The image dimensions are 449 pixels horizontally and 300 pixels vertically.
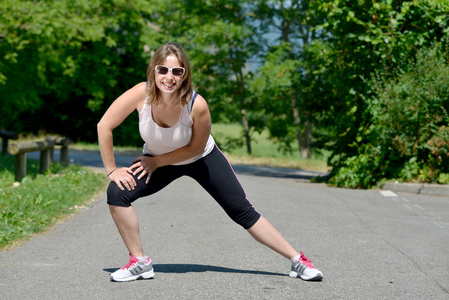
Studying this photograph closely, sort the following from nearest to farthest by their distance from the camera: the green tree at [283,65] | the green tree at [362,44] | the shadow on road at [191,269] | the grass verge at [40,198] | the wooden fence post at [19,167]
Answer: the shadow on road at [191,269], the grass verge at [40,198], the wooden fence post at [19,167], the green tree at [362,44], the green tree at [283,65]

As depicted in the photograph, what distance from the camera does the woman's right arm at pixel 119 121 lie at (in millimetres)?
4125

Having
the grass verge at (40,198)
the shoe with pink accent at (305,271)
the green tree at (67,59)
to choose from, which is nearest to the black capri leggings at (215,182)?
the shoe with pink accent at (305,271)

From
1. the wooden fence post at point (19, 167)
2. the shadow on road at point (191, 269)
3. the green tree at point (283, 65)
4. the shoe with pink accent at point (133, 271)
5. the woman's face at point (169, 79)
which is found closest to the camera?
the woman's face at point (169, 79)

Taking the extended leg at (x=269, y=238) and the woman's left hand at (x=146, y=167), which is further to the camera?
the extended leg at (x=269, y=238)

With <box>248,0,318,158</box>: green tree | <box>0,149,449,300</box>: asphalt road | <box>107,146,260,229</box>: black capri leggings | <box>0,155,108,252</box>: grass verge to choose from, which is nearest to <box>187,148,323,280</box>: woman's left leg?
<box>107,146,260,229</box>: black capri leggings

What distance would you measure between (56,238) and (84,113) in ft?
82.6

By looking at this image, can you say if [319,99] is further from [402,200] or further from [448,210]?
[448,210]

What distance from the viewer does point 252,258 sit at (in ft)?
17.3

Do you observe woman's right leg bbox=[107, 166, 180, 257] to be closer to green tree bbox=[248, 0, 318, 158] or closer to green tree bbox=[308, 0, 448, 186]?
green tree bbox=[308, 0, 448, 186]

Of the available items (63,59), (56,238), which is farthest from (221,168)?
(63,59)

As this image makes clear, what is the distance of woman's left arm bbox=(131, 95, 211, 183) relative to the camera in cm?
413

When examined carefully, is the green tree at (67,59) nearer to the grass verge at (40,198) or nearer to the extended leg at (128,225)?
the grass verge at (40,198)

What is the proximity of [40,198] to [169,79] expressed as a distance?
463 centimetres

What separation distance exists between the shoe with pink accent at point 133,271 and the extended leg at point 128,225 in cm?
7
